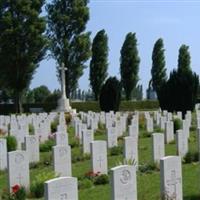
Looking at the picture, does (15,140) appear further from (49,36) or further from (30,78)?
(49,36)

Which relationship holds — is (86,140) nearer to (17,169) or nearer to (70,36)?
(17,169)

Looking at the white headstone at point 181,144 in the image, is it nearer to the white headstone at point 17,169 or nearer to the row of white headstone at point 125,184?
the white headstone at point 17,169

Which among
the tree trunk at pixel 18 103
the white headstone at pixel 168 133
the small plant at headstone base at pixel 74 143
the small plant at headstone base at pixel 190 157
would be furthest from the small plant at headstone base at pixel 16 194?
the tree trunk at pixel 18 103

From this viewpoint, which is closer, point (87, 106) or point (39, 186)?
point (39, 186)

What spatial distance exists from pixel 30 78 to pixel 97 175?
112 ft

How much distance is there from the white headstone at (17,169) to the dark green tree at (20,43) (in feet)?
112

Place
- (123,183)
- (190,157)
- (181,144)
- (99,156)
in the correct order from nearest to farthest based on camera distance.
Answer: (123,183), (99,156), (190,157), (181,144)

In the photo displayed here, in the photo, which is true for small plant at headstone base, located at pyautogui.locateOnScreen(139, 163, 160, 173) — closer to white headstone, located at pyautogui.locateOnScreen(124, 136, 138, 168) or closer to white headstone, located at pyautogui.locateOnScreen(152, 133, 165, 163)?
white headstone, located at pyautogui.locateOnScreen(124, 136, 138, 168)

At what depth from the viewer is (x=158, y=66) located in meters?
60.9

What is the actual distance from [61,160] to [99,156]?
2.76 feet

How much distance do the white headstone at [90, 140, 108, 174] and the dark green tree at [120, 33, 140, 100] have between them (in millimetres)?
43407

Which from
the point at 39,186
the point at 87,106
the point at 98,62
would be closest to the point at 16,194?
the point at 39,186

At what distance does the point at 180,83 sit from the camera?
29938 mm

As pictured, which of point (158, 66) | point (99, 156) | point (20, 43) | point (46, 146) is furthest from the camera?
point (158, 66)
